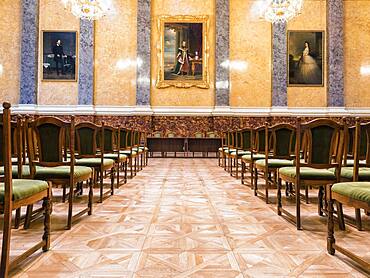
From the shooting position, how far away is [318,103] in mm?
12938

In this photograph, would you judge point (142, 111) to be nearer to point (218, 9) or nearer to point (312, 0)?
point (218, 9)

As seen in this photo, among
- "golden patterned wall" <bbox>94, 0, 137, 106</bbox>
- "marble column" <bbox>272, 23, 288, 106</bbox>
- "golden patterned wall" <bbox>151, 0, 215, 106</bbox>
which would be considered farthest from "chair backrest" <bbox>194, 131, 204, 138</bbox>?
"marble column" <bbox>272, 23, 288, 106</bbox>

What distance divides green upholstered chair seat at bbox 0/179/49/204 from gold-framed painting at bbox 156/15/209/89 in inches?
423

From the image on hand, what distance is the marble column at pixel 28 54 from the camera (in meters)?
12.4

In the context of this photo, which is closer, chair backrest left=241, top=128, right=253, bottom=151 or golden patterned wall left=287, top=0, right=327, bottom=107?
chair backrest left=241, top=128, right=253, bottom=151

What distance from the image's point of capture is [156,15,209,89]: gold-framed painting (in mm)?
12945

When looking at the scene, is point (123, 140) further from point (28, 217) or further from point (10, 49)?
point (10, 49)

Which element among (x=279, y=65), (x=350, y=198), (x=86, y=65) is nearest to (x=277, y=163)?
(x=350, y=198)

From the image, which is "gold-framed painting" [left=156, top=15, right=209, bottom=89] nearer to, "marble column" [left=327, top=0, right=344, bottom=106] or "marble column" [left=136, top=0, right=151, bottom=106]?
"marble column" [left=136, top=0, right=151, bottom=106]

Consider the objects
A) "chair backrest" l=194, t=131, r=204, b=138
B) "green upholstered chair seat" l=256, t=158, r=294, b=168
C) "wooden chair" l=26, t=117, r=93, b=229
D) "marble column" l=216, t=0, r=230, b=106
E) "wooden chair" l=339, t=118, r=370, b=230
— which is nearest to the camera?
"wooden chair" l=339, t=118, r=370, b=230

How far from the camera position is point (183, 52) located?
509 inches

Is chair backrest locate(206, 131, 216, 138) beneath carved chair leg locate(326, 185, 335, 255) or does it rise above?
above

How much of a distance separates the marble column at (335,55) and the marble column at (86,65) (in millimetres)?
8222

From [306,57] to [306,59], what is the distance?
7 cm
